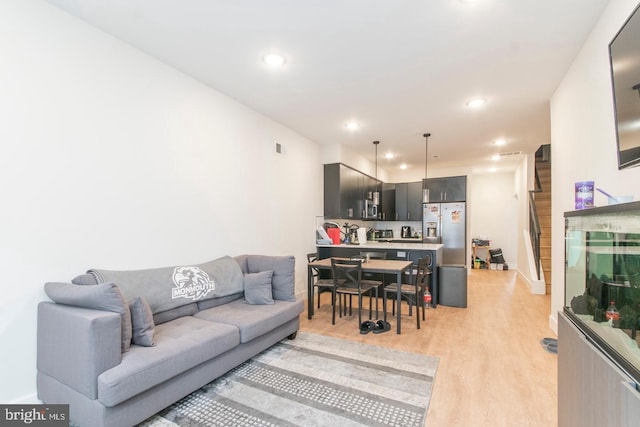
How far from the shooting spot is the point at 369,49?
2.68 metres

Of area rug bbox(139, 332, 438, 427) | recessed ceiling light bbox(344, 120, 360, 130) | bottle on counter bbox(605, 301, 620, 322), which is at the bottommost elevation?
area rug bbox(139, 332, 438, 427)

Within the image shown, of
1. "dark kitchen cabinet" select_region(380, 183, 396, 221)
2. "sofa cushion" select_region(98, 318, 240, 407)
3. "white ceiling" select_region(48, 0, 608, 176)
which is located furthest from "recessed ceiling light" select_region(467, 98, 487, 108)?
"dark kitchen cabinet" select_region(380, 183, 396, 221)

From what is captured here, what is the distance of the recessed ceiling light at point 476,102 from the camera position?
3.71m

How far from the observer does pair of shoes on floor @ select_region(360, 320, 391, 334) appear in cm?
353

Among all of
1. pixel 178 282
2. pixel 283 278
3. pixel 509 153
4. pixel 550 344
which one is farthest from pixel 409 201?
pixel 178 282

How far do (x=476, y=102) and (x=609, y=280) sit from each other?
3.17 metres

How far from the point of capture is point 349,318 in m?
4.04

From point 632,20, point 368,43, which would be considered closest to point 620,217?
point 632,20

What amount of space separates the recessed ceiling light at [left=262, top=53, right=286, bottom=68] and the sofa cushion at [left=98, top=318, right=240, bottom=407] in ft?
7.90

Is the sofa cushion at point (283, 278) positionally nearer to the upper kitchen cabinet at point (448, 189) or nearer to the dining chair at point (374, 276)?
the dining chair at point (374, 276)

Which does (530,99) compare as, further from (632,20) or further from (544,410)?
(544,410)

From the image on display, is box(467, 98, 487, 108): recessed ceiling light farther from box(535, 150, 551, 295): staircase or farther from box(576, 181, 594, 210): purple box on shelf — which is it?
box(535, 150, 551, 295): staircase

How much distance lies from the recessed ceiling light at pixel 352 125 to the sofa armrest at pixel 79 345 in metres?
3.79

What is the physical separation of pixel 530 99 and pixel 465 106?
0.72 meters
